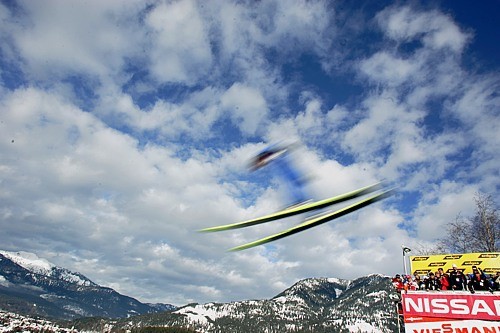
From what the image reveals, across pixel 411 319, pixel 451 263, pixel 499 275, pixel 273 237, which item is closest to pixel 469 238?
pixel 451 263

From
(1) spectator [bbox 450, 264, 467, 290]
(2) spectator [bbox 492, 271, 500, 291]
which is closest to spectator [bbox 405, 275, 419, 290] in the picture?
(1) spectator [bbox 450, 264, 467, 290]

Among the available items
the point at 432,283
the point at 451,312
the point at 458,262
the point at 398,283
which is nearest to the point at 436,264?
the point at 458,262

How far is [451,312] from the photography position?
18.2 meters

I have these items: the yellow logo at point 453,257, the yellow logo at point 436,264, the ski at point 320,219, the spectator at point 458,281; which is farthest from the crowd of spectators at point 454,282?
the ski at point 320,219

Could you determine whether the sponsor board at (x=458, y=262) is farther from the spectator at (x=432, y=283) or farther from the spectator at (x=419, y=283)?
the spectator at (x=432, y=283)

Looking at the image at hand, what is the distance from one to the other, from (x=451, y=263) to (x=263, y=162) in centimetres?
1865

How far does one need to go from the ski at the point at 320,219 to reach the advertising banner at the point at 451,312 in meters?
10.6

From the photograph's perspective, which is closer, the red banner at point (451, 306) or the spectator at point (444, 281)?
the red banner at point (451, 306)

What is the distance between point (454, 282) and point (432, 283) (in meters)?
1.33

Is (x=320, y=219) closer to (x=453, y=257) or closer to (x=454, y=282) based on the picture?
(x=454, y=282)

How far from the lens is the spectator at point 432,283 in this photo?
2000 cm

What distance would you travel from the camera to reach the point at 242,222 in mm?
15484

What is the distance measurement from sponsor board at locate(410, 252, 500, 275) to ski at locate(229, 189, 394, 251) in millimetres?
14632

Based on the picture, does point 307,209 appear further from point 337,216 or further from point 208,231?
point 208,231
